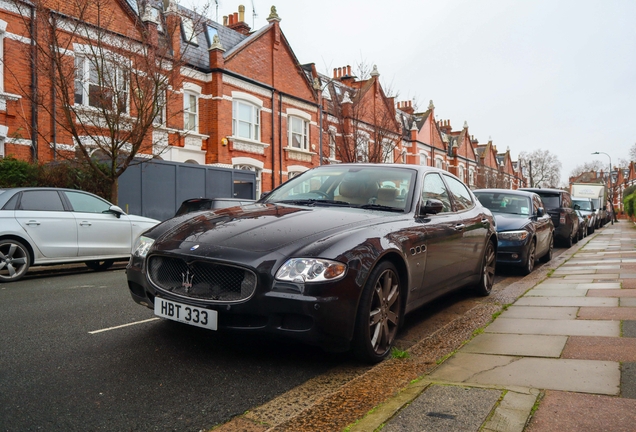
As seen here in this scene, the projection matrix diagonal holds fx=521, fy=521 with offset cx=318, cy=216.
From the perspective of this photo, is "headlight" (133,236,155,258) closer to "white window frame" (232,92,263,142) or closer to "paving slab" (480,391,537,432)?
"paving slab" (480,391,537,432)

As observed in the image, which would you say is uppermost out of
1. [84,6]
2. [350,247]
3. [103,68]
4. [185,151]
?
[84,6]

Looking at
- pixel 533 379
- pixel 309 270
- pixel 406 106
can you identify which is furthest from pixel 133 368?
pixel 406 106

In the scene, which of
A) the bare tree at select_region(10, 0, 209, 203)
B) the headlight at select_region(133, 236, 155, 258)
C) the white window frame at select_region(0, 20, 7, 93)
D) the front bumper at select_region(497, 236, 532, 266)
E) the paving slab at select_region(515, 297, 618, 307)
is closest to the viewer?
the headlight at select_region(133, 236, 155, 258)

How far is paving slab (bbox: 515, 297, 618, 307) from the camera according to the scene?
6121 mm


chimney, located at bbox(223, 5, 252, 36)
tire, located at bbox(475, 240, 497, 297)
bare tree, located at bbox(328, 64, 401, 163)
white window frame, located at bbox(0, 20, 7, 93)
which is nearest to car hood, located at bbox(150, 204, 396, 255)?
tire, located at bbox(475, 240, 497, 297)

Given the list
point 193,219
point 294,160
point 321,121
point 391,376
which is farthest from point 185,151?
point 391,376

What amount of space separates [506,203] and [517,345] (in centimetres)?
662

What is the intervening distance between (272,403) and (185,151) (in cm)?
1918

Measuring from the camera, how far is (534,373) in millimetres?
3564

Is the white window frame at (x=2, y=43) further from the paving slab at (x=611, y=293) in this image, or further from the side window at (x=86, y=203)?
the paving slab at (x=611, y=293)

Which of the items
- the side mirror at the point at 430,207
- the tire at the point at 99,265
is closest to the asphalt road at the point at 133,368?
the side mirror at the point at 430,207

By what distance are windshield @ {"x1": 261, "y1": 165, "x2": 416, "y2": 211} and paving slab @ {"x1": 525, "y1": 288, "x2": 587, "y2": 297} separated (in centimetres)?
291

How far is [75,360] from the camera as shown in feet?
12.8

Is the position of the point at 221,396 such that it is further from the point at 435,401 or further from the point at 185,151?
the point at 185,151
